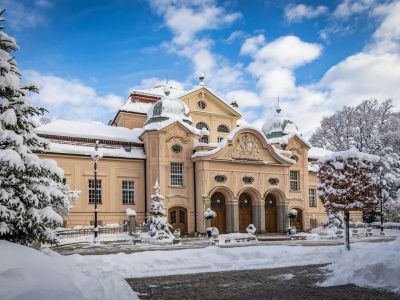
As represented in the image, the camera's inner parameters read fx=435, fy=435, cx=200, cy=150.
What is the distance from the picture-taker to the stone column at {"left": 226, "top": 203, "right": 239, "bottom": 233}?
112 ft

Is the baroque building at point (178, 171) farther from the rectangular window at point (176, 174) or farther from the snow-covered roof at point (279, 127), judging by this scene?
the snow-covered roof at point (279, 127)

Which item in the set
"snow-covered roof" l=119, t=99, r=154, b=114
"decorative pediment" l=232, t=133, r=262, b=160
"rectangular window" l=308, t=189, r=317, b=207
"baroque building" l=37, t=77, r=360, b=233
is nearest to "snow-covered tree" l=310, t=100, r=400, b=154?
"rectangular window" l=308, t=189, r=317, b=207

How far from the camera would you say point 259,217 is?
3588 centimetres

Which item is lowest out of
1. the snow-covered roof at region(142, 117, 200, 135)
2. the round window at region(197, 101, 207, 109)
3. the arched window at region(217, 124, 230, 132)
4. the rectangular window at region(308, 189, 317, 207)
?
the rectangular window at region(308, 189, 317, 207)

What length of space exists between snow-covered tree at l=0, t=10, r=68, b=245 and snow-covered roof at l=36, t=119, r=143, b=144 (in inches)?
770

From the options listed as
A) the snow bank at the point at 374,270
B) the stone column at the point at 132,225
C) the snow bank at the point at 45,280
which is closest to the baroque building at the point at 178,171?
the stone column at the point at 132,225

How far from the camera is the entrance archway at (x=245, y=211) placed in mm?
35719

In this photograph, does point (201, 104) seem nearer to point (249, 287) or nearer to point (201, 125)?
point (201, 125)

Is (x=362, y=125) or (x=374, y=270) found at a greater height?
(x=362, y=125)

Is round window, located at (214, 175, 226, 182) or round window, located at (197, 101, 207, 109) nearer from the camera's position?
round window, located at (214, 175, 226, 182)

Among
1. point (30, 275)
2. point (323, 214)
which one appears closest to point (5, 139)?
point (30, 275)

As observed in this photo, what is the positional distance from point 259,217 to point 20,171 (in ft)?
86.4

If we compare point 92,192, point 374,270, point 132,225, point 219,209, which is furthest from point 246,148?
point 374,270

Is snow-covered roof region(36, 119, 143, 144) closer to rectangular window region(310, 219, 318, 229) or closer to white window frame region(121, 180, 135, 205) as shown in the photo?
white window frame region(121, 180, 135, 205)
